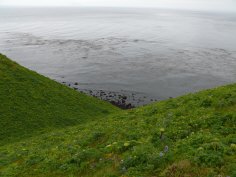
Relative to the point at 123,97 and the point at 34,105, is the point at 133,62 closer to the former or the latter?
the point at 123,97

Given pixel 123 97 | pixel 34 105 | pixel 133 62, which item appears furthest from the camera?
pixel 133 62

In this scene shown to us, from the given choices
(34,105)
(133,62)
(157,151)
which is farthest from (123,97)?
(157,151)

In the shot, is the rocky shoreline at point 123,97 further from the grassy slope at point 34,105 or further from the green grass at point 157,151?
the green grass at point 157,151

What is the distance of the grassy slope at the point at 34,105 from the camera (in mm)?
35906

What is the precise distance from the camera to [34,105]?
133ft

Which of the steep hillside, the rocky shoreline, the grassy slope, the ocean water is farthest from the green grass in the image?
the ocean water

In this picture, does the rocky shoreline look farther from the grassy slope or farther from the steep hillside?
the steep hillside

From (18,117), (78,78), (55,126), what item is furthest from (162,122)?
(78,78)

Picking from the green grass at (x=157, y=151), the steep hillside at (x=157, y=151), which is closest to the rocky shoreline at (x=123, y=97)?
the green grass at (x=157, y=151)

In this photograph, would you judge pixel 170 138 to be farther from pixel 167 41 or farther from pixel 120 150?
pixel 167 41

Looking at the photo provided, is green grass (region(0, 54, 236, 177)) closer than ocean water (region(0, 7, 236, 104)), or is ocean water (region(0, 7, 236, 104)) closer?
green grass (region(0, 54, 236, 177))

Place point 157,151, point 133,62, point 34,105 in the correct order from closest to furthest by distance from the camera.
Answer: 1. point 157,151
2. point 34,105
3. point 133,62

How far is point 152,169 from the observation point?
12.5 m

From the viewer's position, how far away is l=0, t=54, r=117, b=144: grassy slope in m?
35.9
